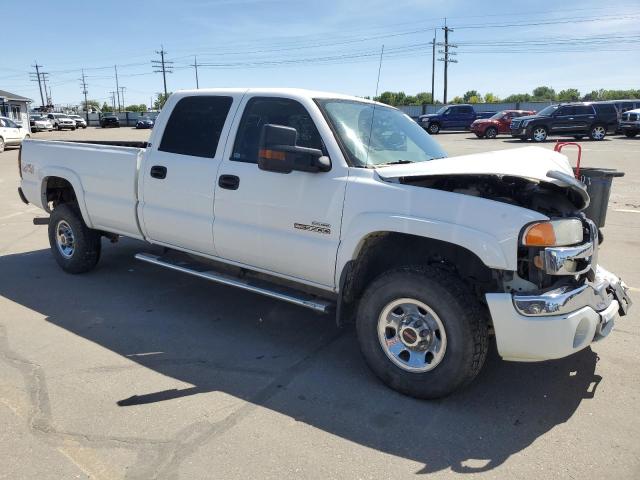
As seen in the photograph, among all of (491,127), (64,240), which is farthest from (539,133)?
(64,240)

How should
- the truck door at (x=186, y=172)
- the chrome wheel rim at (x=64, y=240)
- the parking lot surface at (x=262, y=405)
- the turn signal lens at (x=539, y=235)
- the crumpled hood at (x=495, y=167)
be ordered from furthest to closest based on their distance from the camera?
the chrome wheel rim at (x=64, y=240) < the truck door at (x=186, y=172) < the crumpled hood at (x=495, y=167) < the turn signal lens at (x=539, y=235) < the parking lot surface at (x=262, y=405)

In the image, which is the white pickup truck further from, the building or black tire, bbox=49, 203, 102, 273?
the building

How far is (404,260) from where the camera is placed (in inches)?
150

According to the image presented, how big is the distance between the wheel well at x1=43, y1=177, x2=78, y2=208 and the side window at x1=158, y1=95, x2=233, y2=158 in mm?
1850

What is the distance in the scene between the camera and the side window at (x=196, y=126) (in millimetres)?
4586

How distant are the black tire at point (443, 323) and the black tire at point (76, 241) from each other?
145 inches

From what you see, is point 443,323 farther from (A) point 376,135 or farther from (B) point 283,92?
(B) point 283,92

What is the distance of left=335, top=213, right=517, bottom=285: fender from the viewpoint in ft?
9.98

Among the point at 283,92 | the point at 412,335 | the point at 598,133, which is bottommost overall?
the point at 412,335

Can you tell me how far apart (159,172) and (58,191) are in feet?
7.13

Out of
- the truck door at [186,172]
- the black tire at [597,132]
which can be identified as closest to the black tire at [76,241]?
the truck door at [186,172]

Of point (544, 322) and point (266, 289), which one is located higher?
point (544, 322)

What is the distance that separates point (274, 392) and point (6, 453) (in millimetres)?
1532

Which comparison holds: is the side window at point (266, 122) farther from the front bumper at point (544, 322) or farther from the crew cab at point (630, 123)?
the crew cab at point (630, 123)
